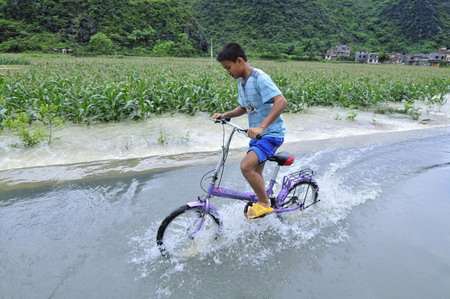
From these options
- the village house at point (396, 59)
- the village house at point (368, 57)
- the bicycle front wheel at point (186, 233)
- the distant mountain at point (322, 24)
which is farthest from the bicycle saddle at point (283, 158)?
the village house at point (396, 59)

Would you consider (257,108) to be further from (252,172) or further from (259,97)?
(252,172)

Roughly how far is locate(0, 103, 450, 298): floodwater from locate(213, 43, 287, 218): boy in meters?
0.73

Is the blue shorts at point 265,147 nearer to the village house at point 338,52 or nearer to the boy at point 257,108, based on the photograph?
the boy at point 257,108

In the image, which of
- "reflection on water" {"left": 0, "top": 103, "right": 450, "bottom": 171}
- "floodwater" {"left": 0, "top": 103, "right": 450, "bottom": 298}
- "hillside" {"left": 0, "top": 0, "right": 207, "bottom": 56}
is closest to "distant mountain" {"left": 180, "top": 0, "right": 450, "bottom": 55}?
"hillside" {"left": 0, "top": 0, "right": 207, "bottom": 56}

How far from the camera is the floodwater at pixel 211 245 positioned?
8.93 feet

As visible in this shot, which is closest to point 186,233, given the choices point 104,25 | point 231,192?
point 231,192

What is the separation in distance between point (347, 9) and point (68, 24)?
95.5 m

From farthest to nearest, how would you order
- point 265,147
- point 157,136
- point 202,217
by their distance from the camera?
point 157,136, point 265,147, point 202,217

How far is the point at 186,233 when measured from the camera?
3148 mm

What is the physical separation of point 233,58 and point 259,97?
1.63ft

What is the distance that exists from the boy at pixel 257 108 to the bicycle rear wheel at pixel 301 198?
1.86ft

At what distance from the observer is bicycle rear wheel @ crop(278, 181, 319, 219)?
3.74 metres

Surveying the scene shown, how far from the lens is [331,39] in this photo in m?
86.2

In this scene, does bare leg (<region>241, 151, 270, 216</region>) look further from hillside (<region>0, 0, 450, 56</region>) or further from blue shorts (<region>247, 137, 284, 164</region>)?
hillside (<region>0, 0, 450, 56</region>)
